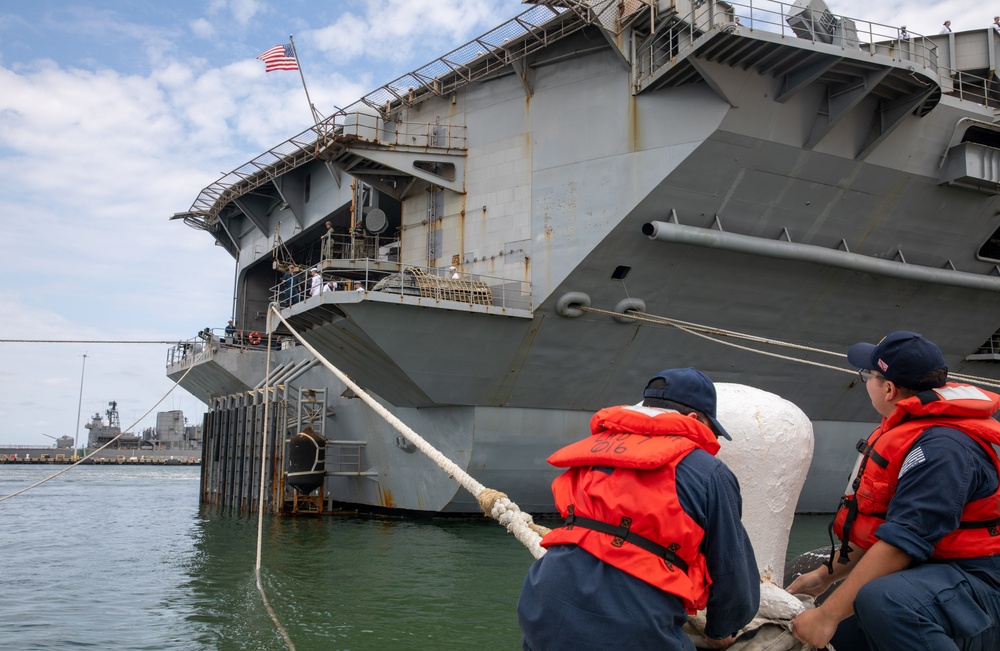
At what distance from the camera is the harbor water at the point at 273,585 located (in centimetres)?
726

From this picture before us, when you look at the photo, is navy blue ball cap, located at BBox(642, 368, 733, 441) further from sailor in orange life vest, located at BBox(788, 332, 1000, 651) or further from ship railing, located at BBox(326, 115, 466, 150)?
ship railing, located at BBox(326, 115, 466, 150)

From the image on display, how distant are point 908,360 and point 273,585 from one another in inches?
329

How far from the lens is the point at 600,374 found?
14188mm

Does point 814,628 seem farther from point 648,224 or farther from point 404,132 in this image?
point 404,132

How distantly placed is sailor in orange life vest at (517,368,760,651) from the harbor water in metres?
5.00

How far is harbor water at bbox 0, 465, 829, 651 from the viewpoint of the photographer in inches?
286

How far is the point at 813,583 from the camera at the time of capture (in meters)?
3.27

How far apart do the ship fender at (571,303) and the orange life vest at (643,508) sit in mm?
10795

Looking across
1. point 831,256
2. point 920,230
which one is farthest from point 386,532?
point 920,230

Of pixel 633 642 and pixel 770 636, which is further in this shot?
pixel 770 636

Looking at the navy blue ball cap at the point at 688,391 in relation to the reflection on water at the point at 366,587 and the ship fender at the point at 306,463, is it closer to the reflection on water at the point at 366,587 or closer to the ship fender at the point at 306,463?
the reflection on water at the point at 366,587

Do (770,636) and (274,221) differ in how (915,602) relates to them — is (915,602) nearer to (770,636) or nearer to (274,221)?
(770,636)

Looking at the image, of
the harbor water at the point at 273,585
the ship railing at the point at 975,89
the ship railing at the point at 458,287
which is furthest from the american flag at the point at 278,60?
the ship railing at the point at 975,89

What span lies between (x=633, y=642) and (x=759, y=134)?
35.9 ft
